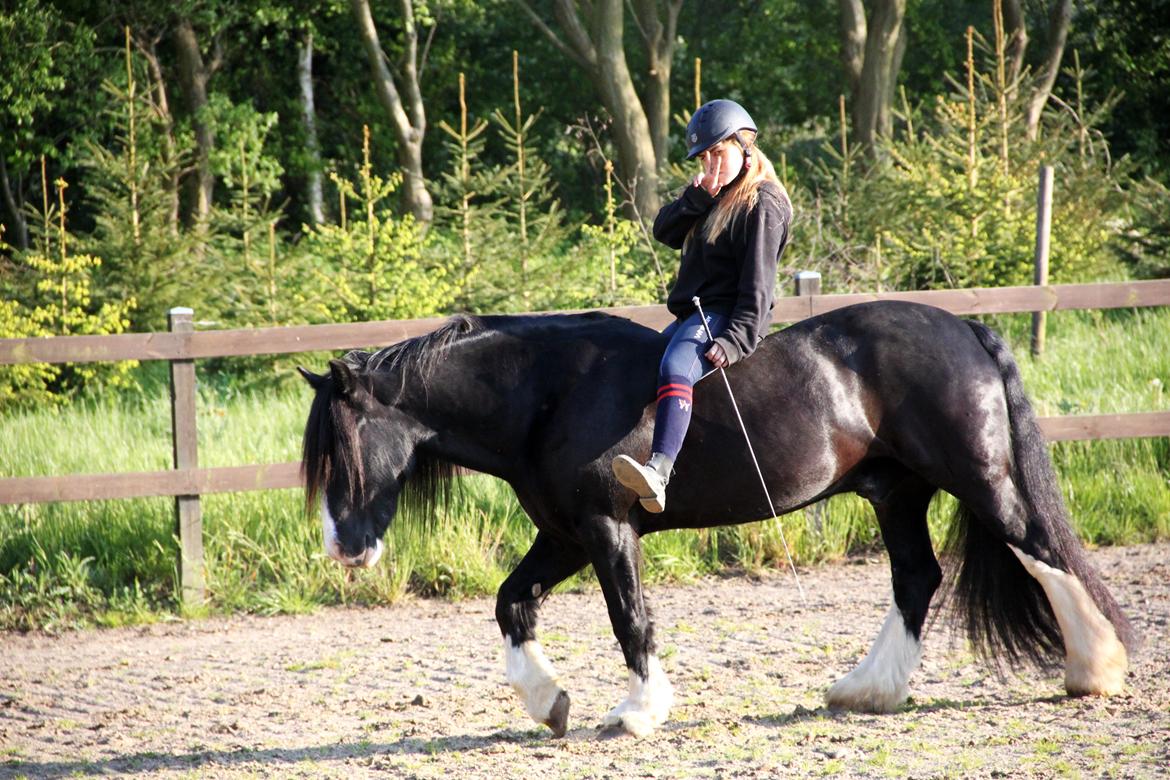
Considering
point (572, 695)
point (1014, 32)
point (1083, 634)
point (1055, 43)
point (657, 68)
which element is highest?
point (1055, 43)

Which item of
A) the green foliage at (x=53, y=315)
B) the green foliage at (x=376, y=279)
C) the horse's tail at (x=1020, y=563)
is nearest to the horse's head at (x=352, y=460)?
the horse's tail at (x=1020, y=563)

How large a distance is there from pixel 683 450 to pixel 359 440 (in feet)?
3.97

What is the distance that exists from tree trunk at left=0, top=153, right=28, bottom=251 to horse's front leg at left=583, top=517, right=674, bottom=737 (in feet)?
62.9

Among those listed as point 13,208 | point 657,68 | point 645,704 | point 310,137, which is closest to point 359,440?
point 645,704

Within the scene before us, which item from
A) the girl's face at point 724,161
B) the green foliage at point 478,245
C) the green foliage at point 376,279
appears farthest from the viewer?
the green foliage at point 478,245

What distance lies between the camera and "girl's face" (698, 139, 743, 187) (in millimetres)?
4500

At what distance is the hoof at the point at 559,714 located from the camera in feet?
15.0

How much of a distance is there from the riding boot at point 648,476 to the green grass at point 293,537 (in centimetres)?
246

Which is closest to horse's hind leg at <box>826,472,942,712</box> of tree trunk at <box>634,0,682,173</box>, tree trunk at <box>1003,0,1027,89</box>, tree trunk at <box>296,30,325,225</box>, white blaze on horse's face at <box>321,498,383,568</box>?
white blaze on horse's face at <box>321,498,383,568</box>

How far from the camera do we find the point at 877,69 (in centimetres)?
1966

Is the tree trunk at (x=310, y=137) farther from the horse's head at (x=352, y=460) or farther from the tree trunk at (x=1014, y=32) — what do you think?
the horse's head at (x=352, y=460)

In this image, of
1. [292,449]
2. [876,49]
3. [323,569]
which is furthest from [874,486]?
[876,49]

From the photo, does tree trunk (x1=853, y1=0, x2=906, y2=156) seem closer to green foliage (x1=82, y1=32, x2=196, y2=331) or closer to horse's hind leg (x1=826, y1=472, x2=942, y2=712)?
green foliage (x1=82, y1=32, x2=196, y2=331)

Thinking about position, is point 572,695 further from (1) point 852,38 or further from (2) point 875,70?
(1) point 852,38
